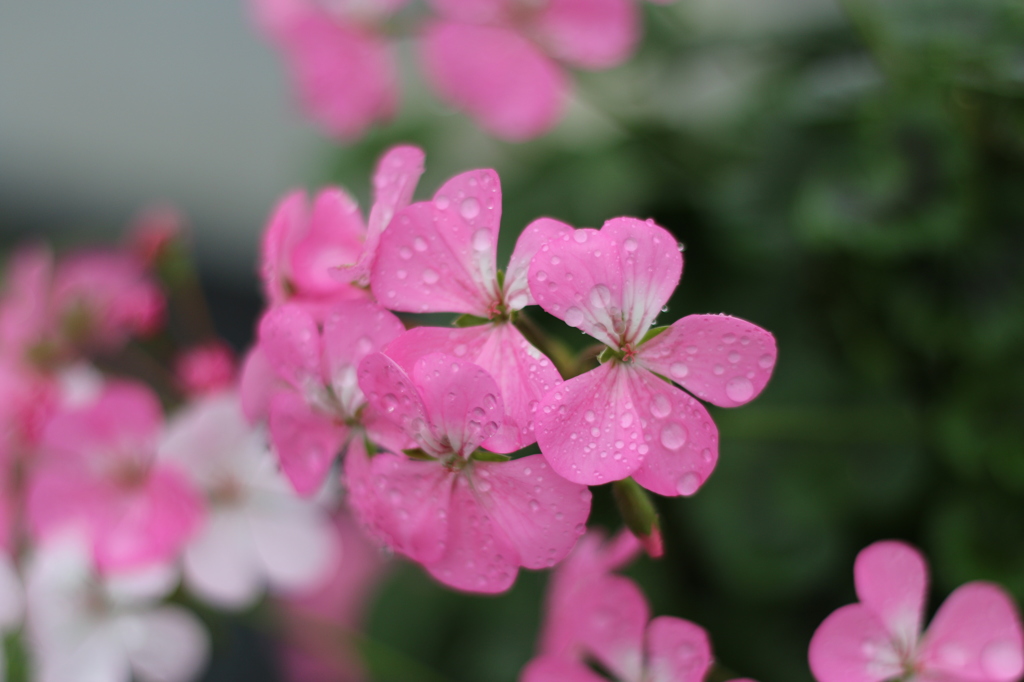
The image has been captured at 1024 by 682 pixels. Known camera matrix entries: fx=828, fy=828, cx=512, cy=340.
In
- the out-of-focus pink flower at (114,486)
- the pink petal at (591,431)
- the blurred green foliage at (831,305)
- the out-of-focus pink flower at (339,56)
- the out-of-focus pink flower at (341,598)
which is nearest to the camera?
the pink petal at (591,431)

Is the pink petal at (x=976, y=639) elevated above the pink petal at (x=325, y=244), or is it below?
below

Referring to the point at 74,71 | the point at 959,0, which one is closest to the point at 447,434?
the point at 959,0

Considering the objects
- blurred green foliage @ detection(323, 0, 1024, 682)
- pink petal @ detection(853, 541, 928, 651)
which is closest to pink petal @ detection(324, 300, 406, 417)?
pink petal @ detection(853, 541, 928, 651)

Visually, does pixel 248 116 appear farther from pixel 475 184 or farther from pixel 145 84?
pixel 475 184

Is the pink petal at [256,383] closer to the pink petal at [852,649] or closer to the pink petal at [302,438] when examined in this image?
the pink petal at [302,438]

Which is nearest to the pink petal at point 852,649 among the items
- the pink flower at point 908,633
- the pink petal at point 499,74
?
the pink flower at point 908,633

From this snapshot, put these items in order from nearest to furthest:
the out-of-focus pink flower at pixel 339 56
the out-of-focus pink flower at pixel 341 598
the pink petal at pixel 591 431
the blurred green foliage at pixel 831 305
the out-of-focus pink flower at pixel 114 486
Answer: the pink petal at pixel 591 431 < the out-of-focus pink flower at pixel 114 486 < the blurred green foliage at pixel 831 305 < the out-of-focus pink flower at pixel 339 56 < the out-of-focus pink flower at pixel 341 598

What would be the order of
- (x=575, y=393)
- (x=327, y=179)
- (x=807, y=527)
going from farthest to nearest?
(x=327, y=179) < (x=807, y=527) < (x=575, y=393)
